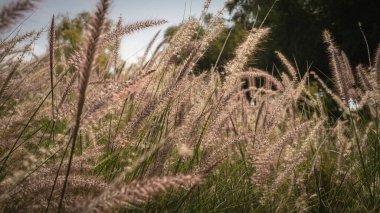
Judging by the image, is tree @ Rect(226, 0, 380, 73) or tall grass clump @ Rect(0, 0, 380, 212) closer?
tall grass clump @ Rect(0, 0, 380, 212)

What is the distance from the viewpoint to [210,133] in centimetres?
196

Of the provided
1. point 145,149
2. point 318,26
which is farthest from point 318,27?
point 145,149

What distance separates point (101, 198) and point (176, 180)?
0.14 metres

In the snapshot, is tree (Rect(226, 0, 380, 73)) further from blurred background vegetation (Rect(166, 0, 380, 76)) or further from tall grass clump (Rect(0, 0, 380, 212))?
tall grass clump (Rect(0, 0, 380, 212))

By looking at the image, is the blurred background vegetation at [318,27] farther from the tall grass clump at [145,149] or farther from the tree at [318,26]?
the tall grass clump at [145,149]

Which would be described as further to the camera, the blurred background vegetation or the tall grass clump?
the blurred background vegetation

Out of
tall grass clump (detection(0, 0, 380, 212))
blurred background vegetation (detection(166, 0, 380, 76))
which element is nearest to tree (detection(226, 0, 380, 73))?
blurred background vegetation (detection(166, 0, 380, 76))

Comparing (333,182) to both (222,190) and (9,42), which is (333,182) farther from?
(9,42)

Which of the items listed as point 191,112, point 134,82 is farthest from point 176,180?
point 191,112

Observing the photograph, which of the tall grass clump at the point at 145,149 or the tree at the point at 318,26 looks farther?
the tree at the point at 318,26

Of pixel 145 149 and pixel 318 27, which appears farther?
pixel 318 27

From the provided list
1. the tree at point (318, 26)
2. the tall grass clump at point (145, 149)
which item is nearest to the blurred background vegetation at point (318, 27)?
the tree at point (318, 26)

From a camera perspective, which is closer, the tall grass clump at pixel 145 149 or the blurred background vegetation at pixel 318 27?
the tall grass clump at pixel 145 149

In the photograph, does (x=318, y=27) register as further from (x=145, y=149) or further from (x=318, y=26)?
(x=145, y=149)
